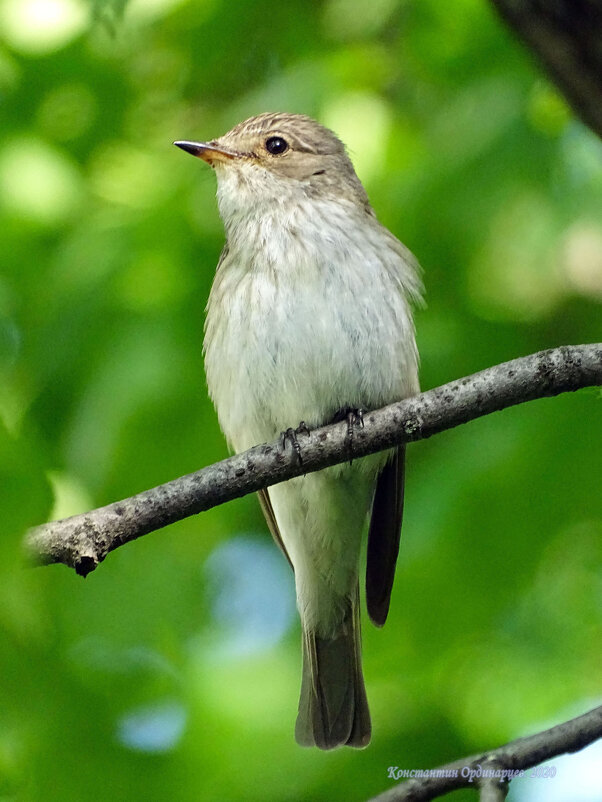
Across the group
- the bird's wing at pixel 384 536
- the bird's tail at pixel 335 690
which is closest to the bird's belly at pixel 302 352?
the bird's wing at pixel 384 536

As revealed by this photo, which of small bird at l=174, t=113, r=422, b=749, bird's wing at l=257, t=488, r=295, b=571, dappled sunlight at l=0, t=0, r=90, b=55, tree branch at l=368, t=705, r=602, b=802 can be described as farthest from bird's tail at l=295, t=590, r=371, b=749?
dappled sunlight at l=0, t=0, r=90, b=55

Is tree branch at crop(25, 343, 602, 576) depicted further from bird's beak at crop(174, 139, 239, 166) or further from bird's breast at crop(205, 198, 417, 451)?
bird's beak at crop(174, 139, 239, 166)

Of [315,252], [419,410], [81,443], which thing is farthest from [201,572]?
[419,410]

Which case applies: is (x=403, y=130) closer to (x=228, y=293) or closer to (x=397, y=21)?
(x=397, y=21)

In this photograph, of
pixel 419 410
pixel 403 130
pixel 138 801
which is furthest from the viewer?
pixel 403 130

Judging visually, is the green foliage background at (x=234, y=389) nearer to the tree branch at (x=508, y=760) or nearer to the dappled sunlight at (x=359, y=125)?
the dappled sunlight at (x=359, y=125)

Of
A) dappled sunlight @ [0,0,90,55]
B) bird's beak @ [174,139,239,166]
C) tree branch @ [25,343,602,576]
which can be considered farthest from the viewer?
bird's beak @ [174,139,239,166]
